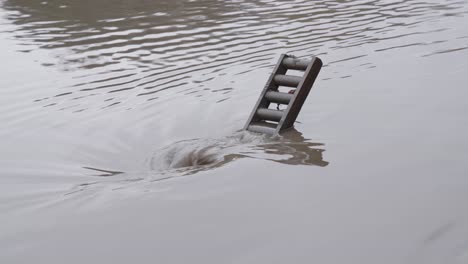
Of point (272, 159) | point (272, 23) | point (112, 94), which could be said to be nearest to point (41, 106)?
point (112, 94)

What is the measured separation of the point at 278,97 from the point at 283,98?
2.2 inches

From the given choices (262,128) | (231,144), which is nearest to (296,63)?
(262,128)

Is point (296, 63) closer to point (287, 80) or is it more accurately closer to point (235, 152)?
point (287, 80)

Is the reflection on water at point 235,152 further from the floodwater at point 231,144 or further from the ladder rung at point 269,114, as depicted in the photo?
the ladder rung at point 269,114

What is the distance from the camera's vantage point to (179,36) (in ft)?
32.9

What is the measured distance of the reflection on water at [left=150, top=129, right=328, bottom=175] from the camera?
5484 mm

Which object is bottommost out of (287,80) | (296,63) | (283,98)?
(283,98)

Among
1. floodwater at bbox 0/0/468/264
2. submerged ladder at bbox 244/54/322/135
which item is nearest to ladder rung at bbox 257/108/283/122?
submerged ladder at bbox 244/54/322/135

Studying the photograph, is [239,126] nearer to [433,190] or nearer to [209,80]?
[209,80]

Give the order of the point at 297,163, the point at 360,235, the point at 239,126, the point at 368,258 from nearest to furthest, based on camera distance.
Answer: the point at 368,258
the point at 360,235
the point at 297,163
the point at 239,126

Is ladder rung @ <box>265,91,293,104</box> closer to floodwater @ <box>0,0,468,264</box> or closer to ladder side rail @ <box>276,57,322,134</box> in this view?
ladder side rail @ <box>276,57,322,134</box>

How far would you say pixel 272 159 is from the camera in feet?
17.9

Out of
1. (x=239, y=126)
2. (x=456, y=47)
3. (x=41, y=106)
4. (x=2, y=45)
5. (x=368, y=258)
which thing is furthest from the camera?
(x=2, y=45)

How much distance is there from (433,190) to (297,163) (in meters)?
1.09
